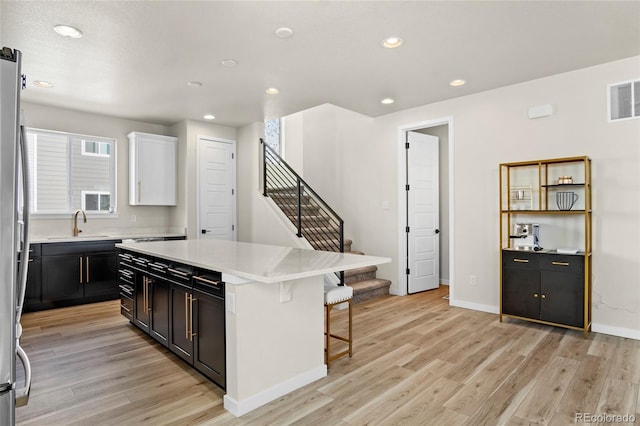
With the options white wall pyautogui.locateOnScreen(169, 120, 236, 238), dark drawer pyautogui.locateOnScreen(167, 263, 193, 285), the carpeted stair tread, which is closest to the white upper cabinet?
white wall pyautogui.locateOnScreen(169, 120, 236, 238)

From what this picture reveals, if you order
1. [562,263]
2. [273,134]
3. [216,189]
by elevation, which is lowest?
[562,263]

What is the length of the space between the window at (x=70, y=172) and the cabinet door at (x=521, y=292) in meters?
5.58

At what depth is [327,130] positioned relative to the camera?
6.97m

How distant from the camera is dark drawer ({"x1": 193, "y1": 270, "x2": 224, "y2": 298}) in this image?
2.41 meters

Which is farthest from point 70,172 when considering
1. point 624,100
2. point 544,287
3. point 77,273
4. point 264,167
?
point 624,100

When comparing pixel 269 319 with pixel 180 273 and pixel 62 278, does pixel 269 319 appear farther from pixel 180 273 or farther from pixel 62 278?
pixel 62 278

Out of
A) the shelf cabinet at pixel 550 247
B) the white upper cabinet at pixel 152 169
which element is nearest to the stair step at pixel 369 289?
the shelf cabinet at pixel 550 247

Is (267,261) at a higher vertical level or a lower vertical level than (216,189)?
lower

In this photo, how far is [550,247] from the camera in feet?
13.3

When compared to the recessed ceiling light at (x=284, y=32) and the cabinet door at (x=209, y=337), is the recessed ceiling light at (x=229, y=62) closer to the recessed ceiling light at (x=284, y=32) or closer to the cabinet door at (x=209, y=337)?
the recessed ceiling light at (x=284, y=32)

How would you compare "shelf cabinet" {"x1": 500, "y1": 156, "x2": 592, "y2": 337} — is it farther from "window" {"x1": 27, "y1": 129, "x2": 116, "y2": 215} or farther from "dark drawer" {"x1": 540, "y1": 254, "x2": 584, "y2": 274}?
"window" {"x1": 27, "y1": 129, "x2": 116, "y2": 215}

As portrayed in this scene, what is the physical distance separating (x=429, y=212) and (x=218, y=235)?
350 cm

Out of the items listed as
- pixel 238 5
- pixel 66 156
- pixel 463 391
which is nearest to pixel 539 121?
pixel 463 391

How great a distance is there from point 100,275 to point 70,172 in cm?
158
